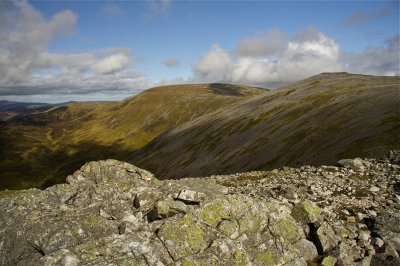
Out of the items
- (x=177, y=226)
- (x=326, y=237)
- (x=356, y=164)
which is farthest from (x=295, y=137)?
(x=177, y=226)

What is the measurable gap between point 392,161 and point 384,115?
137 feet

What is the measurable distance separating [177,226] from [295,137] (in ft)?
242

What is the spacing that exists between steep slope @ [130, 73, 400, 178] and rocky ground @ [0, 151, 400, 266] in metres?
38.1

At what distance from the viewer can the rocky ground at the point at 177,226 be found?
15.9m

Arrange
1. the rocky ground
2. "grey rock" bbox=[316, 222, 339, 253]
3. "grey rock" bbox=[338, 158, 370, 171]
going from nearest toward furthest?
1. the rocky ground
2. "grey rock" bbox=[316, 222, 339, 253]
3. "grey rock" bbox=[338, 158, 370, 171]

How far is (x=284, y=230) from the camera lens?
776 inches

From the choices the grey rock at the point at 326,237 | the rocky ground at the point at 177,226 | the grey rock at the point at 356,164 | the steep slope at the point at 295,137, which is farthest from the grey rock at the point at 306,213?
the steep slope at the point at 295,137

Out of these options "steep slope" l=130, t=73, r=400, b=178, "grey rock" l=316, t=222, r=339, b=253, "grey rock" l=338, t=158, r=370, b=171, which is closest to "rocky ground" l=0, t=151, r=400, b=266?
"grey rock" l=316, t=222, r=339, b=253

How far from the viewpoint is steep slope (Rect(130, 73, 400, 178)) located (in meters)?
65.4

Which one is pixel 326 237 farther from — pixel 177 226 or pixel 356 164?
pixel 356 164

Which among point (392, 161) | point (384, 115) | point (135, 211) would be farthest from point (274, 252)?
point (384, 115)

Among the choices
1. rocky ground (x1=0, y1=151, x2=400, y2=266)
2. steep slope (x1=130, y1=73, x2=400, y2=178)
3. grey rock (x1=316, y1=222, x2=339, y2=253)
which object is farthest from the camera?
steep slope (x1=130, y1=73, x2=400, y2=178)

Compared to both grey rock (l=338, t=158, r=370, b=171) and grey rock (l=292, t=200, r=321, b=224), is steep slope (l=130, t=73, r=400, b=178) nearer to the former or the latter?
grey rock (l=338, t=158, r=370, b=171)

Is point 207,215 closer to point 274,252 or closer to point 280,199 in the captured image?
point 274,252
